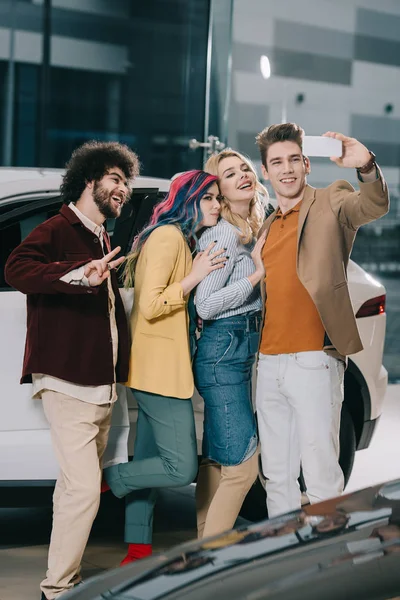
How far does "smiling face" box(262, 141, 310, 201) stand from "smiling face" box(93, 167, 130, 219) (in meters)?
0.51

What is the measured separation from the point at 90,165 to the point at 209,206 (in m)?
0.43

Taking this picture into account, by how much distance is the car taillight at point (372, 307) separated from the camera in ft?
14.8

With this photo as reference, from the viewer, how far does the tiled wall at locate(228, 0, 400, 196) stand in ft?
29.0

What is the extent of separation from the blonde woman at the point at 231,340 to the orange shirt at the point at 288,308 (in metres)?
0.09

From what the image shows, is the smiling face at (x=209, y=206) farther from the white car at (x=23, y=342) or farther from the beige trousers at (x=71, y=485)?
the beige trousers at (x=71, y=485)

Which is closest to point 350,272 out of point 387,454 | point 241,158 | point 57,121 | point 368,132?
point 241,158

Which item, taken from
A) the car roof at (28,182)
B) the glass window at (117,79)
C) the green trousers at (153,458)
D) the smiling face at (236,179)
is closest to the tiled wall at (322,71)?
the glass window at (117,79)

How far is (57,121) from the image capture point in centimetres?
851

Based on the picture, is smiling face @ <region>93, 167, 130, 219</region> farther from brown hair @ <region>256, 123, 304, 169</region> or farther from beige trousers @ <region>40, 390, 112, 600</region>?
beige trousers @ <region>40, 390, 112, 600</region>

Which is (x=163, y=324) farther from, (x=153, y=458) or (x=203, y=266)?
(x=153, y=458)

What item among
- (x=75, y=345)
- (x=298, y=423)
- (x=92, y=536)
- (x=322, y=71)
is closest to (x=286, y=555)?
(x=298, y=423)

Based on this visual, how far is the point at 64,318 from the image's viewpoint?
3.36m

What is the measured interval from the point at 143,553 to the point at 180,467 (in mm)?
467

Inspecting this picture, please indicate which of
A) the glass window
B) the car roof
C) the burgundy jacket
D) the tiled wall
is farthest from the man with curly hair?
the tiled wall
